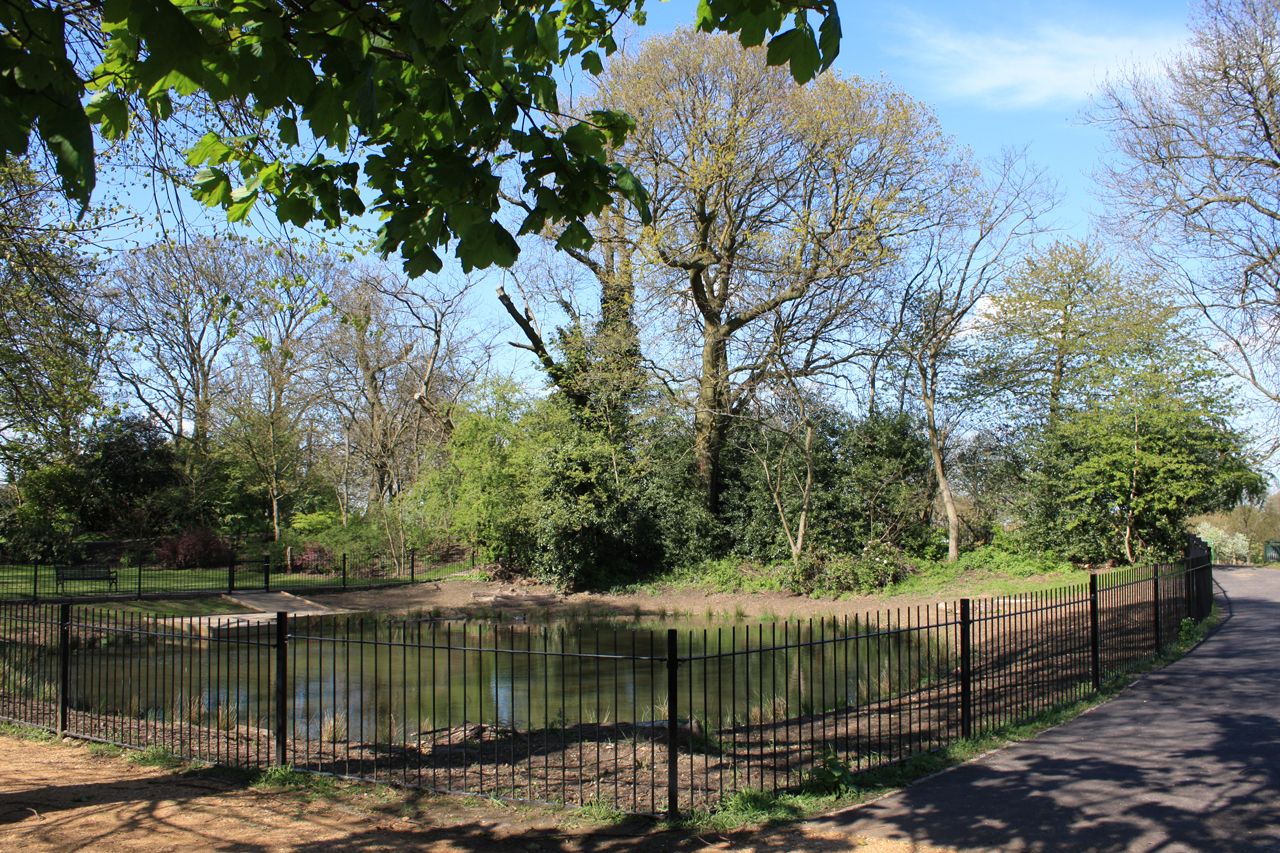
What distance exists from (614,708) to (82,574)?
17.9 meters

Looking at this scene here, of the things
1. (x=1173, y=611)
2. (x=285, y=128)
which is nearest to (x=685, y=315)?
(x=1173, y=611)

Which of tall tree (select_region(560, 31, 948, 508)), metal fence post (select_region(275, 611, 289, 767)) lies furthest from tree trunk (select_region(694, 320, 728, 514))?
metal fence post (select_region(275, 611, 289, 767))

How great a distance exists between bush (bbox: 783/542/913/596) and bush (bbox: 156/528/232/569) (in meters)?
20.5

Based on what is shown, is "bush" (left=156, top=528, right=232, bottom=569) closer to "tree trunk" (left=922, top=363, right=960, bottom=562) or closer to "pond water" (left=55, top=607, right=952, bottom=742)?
"pond water" (left=55, top=607, right=952, bottom=742)

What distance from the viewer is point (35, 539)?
26.4m

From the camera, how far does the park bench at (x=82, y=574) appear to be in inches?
786

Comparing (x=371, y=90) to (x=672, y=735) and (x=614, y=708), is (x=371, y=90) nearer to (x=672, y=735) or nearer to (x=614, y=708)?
(x=672, y=735)

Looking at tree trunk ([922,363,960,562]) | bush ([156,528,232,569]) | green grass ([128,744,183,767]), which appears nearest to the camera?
green grass ([128,744,183,767])

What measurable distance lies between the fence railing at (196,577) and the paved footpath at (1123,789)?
19488 millimetres

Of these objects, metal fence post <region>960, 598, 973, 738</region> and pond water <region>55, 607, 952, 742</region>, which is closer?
metal fence post <region>960, 598, 973, 738</region>

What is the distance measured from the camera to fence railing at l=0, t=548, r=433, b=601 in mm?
20562

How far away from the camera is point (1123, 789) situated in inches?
230

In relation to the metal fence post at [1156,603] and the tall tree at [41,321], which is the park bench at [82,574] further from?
the metal fence post at [1156,603]

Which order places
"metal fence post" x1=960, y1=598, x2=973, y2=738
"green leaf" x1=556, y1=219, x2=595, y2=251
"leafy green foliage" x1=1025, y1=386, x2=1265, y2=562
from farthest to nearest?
"leafy green foliage" x1=1025, y1=386, x2=1265, y2=562 → "metal fence post" x1=960, y1=598, x2=973, y2=738 → "green leaf" x1=556, y1=219, x2=595, y2=251
